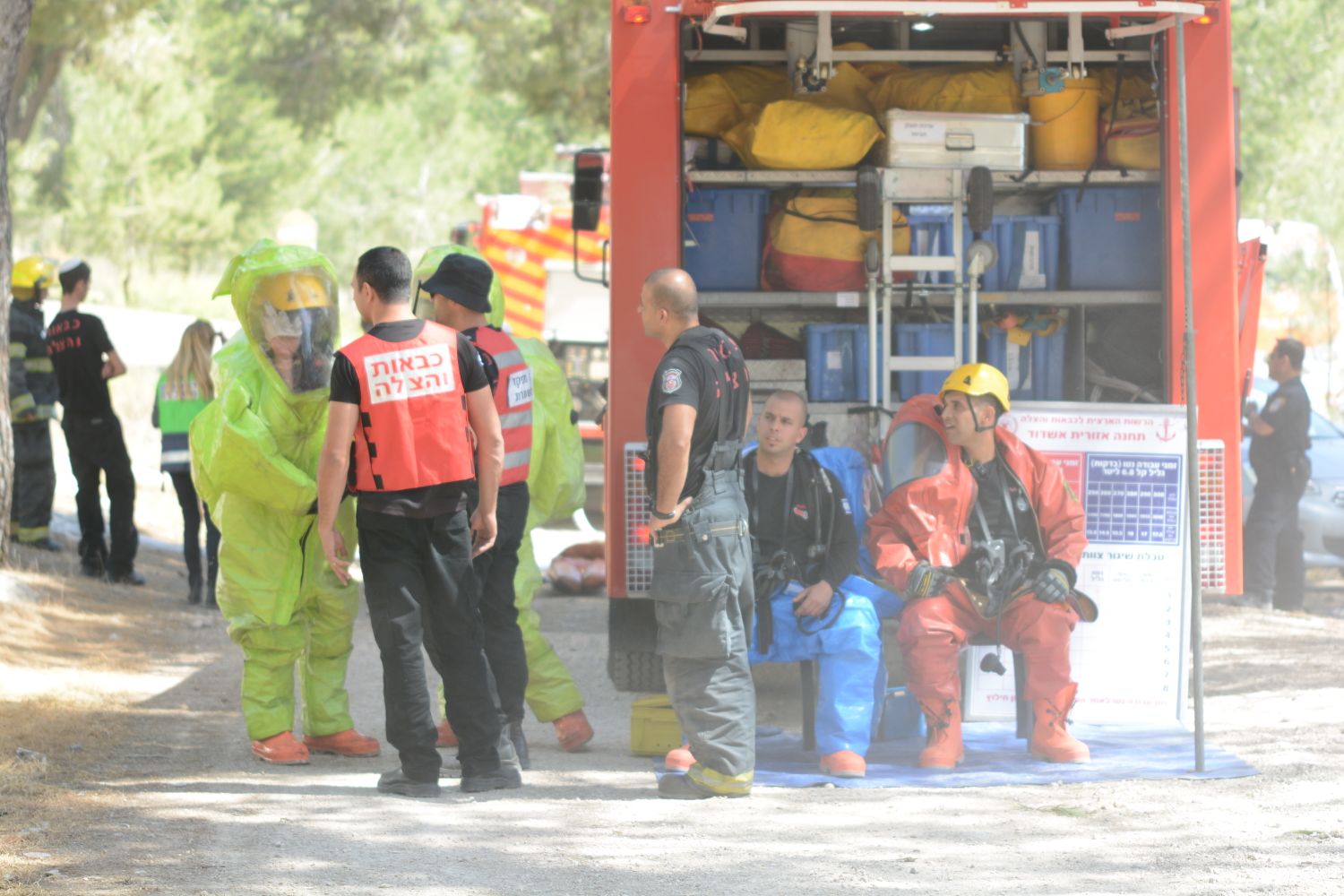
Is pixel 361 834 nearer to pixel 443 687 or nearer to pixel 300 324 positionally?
pixel 443 687

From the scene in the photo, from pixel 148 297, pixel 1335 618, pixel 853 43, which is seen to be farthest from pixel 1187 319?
pixel 148 297

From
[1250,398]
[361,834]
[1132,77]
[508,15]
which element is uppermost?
[508,15]

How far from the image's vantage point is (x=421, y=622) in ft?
19.1

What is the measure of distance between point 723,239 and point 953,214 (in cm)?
100

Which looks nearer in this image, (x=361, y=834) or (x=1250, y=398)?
(x=361, y=834)

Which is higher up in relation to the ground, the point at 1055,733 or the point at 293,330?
the point at 293,330

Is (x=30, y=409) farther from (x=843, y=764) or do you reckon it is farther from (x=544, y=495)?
(x=843, y=764)

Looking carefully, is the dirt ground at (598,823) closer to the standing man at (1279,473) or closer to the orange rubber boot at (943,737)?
the orange rubber boot at (943,737)

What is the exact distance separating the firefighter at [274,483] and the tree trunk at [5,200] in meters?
3.09

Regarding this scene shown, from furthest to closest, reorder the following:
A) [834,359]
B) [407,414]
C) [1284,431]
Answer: [1284,431]
[834,359]
[407,414]

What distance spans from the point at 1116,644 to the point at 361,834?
3.02m

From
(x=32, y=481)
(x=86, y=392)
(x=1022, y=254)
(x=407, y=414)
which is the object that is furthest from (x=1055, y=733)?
(x=32, y=481)

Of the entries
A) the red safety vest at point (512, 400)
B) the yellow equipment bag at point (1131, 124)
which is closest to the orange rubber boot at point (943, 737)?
the red safety vest at point (512, 400)

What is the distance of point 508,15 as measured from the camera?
1839 cm
